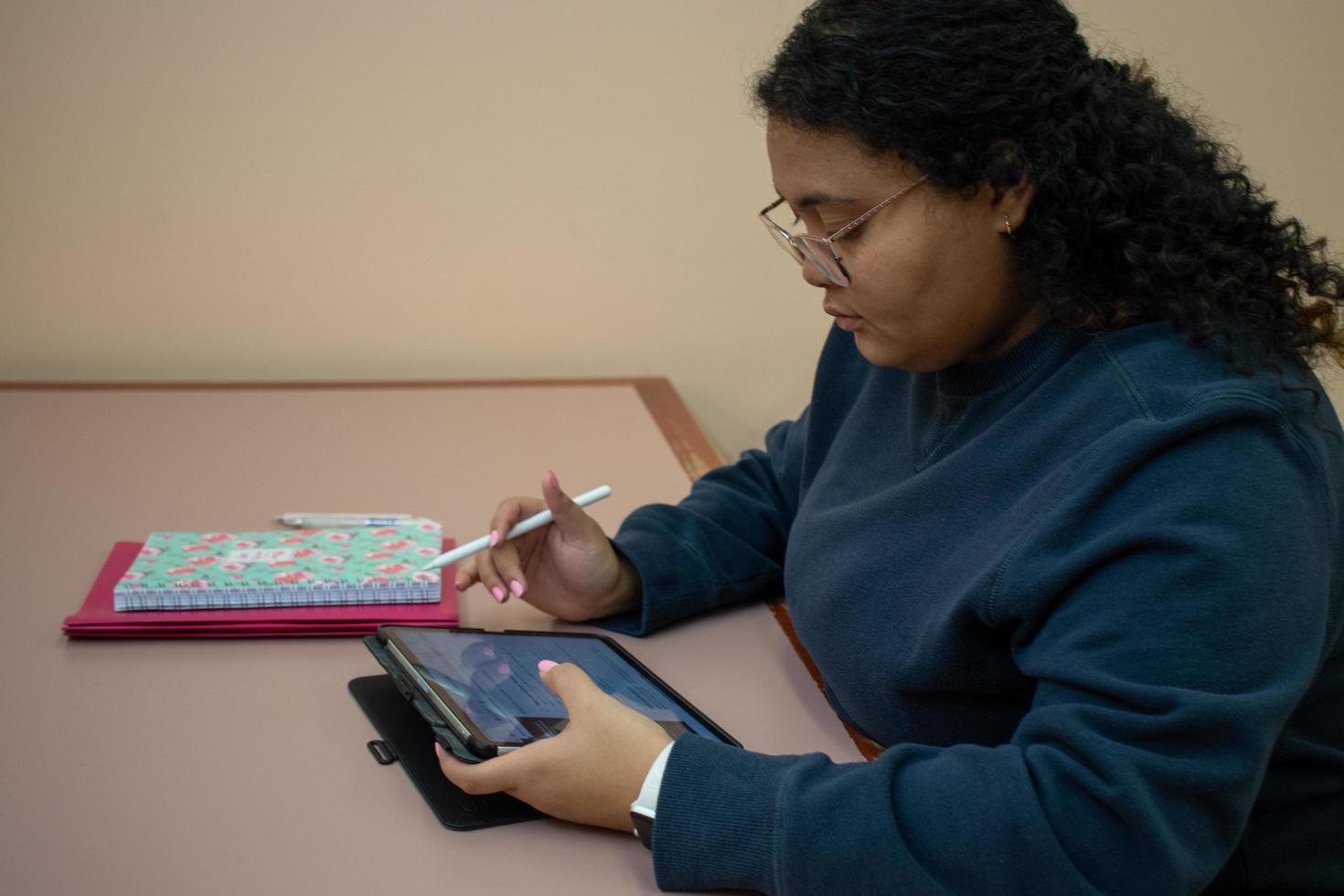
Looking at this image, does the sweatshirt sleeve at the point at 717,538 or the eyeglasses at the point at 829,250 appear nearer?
the eyeglasses at the point at 829,250

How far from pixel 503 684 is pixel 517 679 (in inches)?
0.6

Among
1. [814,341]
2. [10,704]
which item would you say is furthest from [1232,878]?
[814,341]

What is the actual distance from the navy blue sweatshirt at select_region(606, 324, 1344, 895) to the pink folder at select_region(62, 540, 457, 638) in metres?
0.41

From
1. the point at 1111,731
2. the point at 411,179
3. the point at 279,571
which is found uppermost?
the point at 411,179

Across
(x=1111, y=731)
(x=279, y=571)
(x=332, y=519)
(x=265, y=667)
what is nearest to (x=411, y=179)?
(x=332, y=519)

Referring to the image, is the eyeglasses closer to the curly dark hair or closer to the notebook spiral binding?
the curly dark hair

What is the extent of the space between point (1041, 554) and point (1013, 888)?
217 millimetres

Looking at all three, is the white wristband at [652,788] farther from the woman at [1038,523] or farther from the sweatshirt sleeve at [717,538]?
the sweatshirt sleeve at [717,538]

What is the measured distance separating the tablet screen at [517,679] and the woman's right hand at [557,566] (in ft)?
0.21

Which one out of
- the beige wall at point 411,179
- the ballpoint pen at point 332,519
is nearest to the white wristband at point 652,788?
the ballpoint pen at point 332,519

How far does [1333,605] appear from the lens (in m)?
0.88

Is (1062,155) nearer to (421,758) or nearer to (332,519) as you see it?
(421,758)

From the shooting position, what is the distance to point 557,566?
1.25 meters

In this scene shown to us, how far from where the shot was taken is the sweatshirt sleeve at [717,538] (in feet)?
4.18
